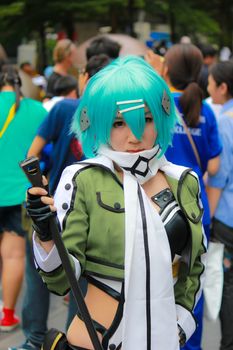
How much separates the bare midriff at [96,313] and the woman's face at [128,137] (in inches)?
18.4

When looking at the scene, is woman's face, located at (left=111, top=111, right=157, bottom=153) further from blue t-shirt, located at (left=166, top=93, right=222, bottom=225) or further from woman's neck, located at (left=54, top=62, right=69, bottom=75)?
woman's neck, located at (left=54, top=62, right=69, bottom=75)

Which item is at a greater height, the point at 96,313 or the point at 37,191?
the point at 37,191

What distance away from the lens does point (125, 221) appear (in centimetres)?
213

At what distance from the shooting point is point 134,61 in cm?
229

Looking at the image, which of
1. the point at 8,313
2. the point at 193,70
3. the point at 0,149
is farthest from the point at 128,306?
the point at 8,313

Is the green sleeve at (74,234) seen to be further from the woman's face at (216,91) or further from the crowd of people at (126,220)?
the woman's face at (216,91)

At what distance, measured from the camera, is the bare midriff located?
2.18 metres

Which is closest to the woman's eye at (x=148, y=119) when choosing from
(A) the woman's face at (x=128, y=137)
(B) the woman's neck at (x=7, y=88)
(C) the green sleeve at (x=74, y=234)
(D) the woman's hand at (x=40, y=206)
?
(A) the woman's face at (x=128, y=137)

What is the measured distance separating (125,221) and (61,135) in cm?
193

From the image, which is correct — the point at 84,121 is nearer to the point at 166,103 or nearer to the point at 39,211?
the point at 166,103

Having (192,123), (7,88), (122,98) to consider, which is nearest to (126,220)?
(122,98)

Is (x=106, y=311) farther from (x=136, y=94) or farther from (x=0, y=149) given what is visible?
(x=0, y=149)

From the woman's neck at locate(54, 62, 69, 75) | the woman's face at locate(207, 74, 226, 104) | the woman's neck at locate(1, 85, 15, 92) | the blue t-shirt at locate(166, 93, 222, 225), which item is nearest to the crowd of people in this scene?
the blue t-shirt at locate(166, 93, 222, 225)

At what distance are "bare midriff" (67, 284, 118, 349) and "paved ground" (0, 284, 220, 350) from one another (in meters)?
2.35
